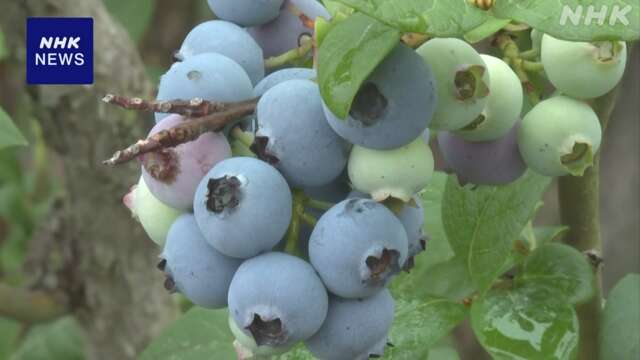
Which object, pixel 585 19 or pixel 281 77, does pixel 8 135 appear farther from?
pixel 585 19

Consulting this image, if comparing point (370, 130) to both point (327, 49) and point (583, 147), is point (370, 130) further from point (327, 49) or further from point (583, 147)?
point (583, 147)

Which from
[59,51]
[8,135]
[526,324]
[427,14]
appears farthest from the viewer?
[59,51]

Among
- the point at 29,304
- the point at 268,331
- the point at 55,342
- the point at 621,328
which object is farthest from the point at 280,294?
the point at 55,342

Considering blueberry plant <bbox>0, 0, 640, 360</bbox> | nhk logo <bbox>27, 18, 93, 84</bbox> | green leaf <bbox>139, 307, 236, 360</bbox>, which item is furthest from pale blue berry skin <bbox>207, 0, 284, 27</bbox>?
nhk logo <bbox>27, 18, 93, 84</bbox>

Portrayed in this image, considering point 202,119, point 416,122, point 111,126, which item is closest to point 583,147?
point 416,122

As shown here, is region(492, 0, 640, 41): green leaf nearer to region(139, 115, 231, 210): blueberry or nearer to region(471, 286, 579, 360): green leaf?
region(139, 115, 231, 210): blueberry
